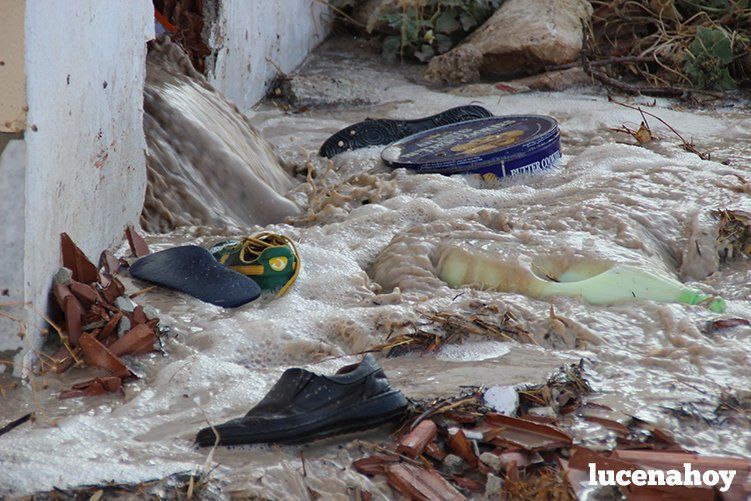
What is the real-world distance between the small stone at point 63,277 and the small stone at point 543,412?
125cm

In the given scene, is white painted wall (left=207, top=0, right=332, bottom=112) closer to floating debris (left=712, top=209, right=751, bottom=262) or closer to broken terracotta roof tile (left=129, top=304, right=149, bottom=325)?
broken terracotta roof tile (left=129, top=304, right=149, bottom=325)

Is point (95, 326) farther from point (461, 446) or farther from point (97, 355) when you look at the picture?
point (461, 446)

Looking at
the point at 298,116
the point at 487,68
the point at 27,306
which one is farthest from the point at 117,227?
the point at 487,68

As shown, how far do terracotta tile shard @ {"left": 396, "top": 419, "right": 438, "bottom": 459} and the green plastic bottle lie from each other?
991mm

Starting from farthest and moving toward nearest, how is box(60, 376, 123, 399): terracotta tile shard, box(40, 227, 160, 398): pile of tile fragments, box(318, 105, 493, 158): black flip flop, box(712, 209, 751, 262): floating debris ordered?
box(318, 105, 493, 158): black flip flop
box(712, 209, 751, 262): floating debris
box(40, 227, 160, 398): pile of tile fragments
box(60, 376, 123, 399): terracotta tile shard

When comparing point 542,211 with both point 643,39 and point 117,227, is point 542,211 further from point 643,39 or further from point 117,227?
point 643,39

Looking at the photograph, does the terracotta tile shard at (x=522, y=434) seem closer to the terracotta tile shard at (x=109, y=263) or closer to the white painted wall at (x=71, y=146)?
the white painted wall at (x=71, y=146)

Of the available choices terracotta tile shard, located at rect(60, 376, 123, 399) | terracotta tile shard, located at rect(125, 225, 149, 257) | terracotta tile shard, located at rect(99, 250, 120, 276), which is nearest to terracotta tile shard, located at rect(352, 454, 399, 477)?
terracotta tile shard, located at rect(60, 376, 123, 399)

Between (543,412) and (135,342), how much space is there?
1.05 metres

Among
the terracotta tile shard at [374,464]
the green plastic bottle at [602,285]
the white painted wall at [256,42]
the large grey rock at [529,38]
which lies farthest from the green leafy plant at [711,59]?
the terracotta tile shard at [374,464]

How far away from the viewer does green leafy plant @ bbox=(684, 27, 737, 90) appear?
5773 mm

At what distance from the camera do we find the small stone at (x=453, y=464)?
6.07 ft

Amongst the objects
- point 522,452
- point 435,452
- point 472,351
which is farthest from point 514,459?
point 472,351

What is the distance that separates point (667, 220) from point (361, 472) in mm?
1958
